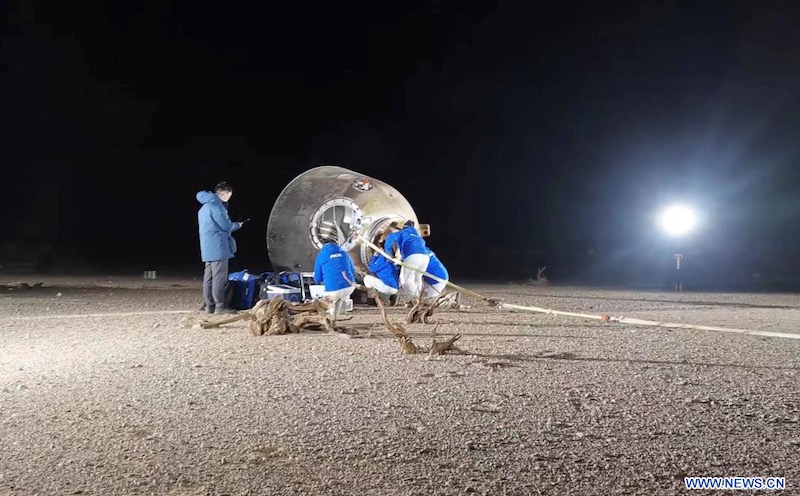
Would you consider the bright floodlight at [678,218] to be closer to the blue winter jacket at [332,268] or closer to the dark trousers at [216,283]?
the blue winter jacket at [332,268]

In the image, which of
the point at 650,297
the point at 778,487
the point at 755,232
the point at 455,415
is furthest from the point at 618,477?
the point at 755,232

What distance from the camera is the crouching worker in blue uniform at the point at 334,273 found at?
31.7 feet

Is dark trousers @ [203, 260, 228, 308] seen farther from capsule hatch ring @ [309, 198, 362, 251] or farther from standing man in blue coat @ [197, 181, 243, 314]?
capsule hatch ring @ [309, 198, 362, 251]

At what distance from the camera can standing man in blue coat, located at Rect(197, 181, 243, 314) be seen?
10305 mm

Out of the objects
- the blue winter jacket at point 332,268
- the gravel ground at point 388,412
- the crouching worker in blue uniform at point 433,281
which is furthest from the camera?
the crouching worker in blue uniform at point 433,281

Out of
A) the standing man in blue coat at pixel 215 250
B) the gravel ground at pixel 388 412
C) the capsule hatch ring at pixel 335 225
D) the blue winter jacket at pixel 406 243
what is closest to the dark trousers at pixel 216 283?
the standing man in blue coat at pixel 215 250

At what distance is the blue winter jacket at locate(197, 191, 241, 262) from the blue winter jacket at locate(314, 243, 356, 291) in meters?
1.63

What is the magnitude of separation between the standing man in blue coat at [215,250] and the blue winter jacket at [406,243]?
7.91ft

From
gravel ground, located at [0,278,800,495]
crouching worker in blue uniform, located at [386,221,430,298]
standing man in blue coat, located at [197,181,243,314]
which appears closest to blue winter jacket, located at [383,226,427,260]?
crouching worker in blue uniform, located at [386,221,430,298]

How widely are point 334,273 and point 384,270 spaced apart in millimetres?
1199

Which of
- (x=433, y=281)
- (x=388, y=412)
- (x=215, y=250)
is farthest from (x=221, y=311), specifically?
(x=388, y=412)

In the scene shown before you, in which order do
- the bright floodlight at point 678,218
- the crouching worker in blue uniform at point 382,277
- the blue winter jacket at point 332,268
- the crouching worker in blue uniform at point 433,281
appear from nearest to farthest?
1. the blue winter jacket at point 332,268
2. the crouching worker in blue uniform at point 382,277
3. the crouching worker in blue uniform at point 433,281
4. the bright floodlight at point 678,218

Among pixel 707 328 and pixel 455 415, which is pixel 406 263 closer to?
pixel 707 328

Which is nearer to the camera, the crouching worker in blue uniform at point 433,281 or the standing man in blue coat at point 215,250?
the standing man in blue coat at point 215,250
